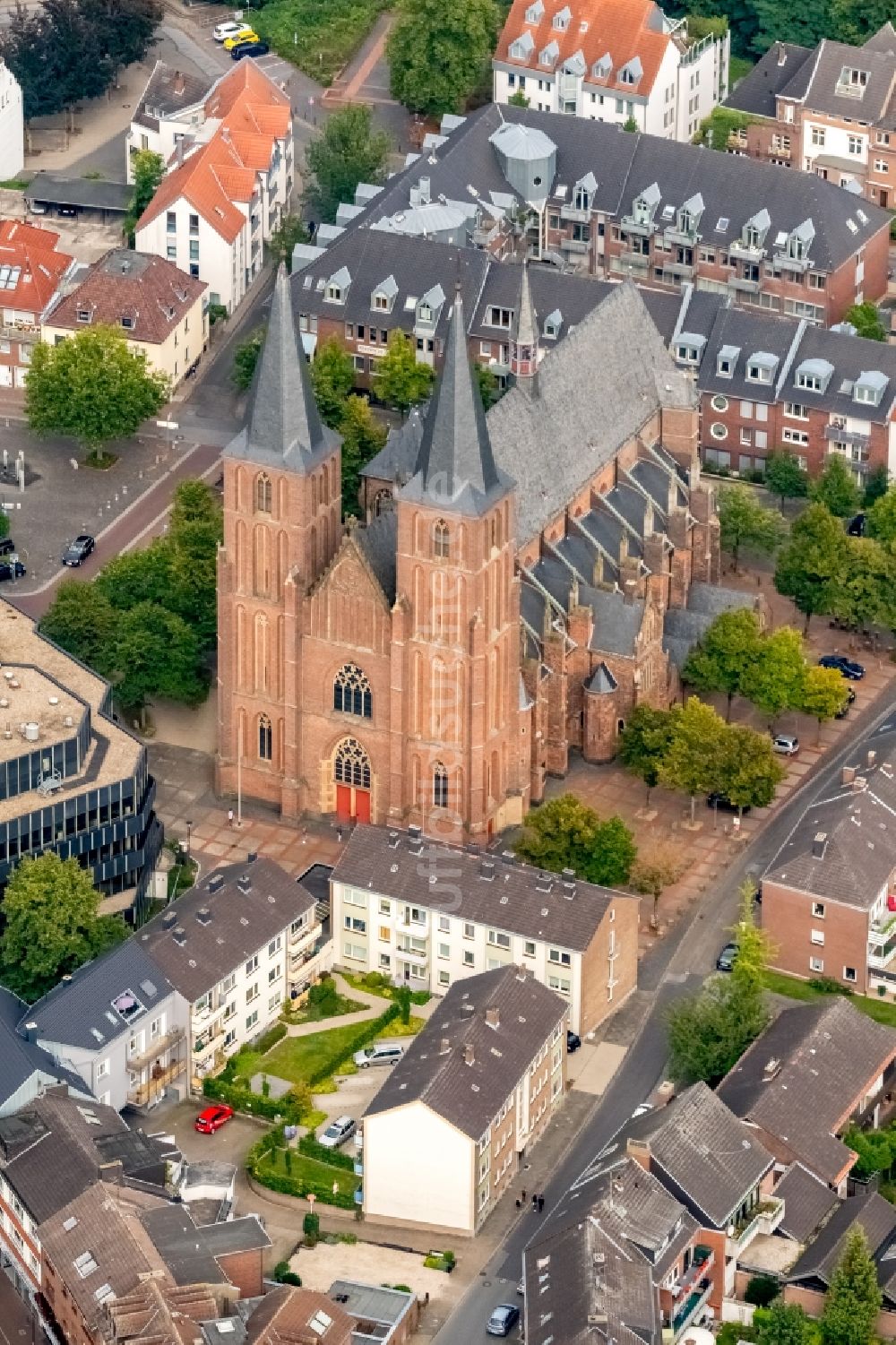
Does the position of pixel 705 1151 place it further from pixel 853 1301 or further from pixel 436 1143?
pixel 436 1143

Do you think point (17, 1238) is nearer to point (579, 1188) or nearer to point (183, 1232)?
point (183, 1232)

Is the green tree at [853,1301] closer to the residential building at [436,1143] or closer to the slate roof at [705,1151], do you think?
the slate roof at [705,1151]

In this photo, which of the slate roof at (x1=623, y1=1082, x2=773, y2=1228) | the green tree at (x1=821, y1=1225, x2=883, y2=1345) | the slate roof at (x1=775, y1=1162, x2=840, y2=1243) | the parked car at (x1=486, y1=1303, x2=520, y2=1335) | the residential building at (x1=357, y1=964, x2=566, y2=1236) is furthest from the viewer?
the residential building at (x1=357, y1=964, x2=566, y2=1236)

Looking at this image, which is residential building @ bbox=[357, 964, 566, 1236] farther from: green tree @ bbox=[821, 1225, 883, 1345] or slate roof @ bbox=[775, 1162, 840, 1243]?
green tree @ bbox=[821, 1225, 883, 1345]

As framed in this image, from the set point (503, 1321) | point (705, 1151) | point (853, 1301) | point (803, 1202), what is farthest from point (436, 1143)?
point (853, 1301)

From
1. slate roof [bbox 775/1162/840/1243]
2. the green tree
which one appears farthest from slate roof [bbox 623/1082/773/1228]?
the green tree

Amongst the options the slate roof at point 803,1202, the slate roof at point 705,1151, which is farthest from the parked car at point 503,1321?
the slate roof at point 803,1202
